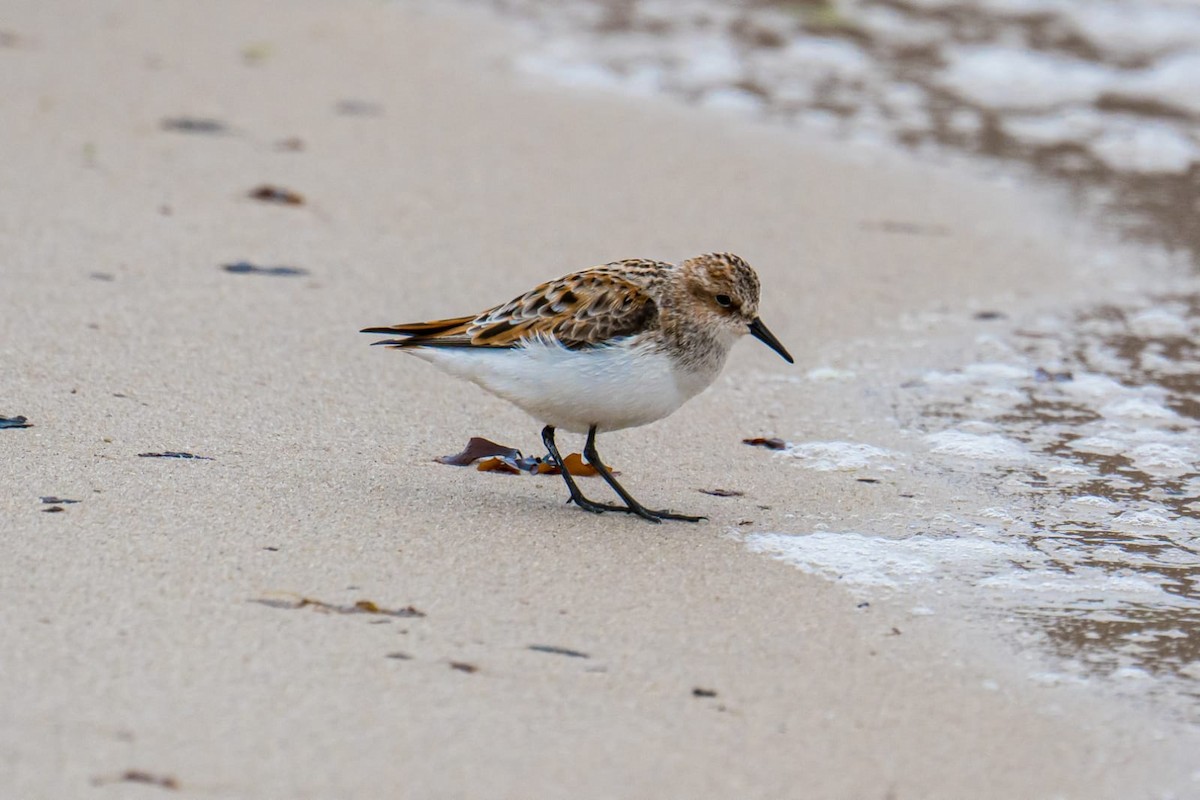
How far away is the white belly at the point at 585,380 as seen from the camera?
12.8 feet

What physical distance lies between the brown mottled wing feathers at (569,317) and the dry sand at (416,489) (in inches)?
15.0

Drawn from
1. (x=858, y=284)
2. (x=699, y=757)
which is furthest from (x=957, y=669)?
(x=858, y=284)

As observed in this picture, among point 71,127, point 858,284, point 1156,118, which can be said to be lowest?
point 858,284

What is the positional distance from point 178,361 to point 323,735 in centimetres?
225

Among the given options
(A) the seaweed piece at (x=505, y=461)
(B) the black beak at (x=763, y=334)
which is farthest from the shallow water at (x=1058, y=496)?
(A) the seaweed piece at (x=505, y=461)

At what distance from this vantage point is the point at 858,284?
6.02 meters

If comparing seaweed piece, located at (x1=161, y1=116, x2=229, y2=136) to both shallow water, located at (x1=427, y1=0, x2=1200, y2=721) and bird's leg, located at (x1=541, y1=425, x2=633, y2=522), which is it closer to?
shallow water, located at (x1=427, y1=0, x2=1200, y2=721)

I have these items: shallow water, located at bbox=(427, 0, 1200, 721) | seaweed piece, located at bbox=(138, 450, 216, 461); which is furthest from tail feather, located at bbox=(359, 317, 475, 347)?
shallow water, located at bbox=(427, 0, 1200, 721)

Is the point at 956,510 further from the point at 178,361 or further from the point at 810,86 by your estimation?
the point at 810,86

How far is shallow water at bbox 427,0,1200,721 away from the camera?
359cm

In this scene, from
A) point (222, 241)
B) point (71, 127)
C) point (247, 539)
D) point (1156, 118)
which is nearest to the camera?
point (247, 539)

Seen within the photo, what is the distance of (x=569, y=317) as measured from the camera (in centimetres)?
396

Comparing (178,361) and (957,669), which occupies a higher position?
(178,361)

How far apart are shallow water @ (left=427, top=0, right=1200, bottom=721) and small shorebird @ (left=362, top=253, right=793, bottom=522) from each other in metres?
0.46
